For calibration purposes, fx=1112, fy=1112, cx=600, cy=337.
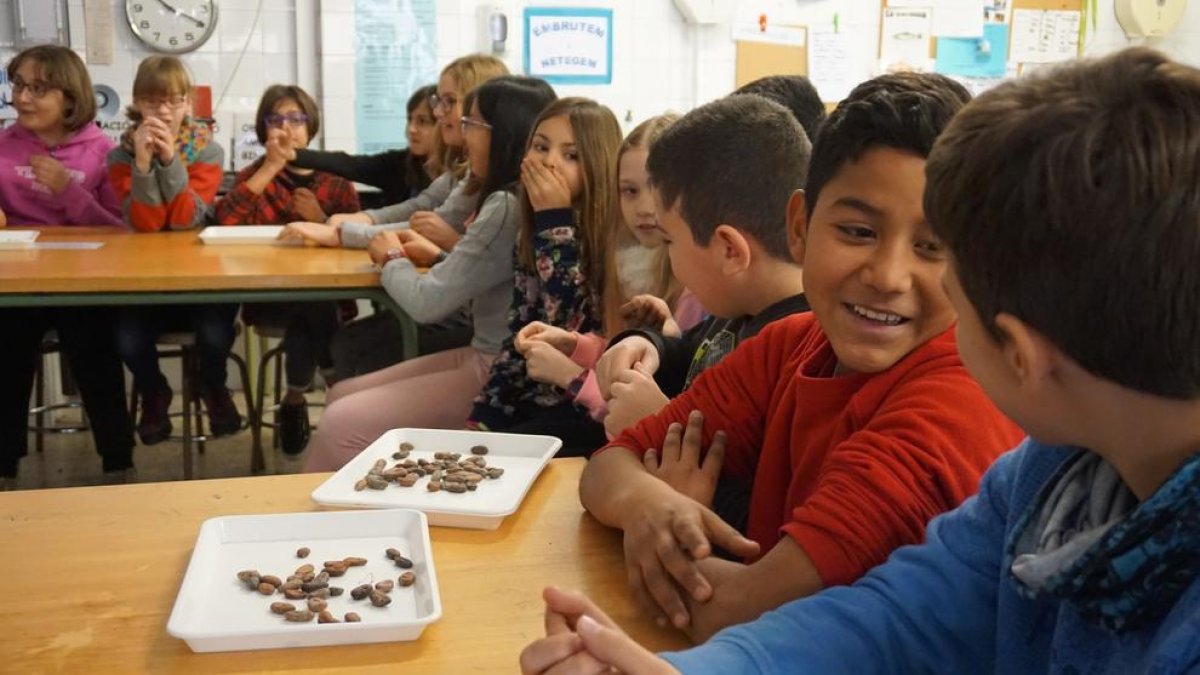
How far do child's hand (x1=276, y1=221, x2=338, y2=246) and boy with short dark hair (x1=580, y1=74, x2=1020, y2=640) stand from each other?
93.4 inches

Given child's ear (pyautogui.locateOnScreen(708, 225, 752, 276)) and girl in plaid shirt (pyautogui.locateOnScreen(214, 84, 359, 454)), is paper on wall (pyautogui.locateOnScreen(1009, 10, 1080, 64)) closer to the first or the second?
girl in plaid shirt (pyautogui.locateOnScreen(214, 84, 359, 454))

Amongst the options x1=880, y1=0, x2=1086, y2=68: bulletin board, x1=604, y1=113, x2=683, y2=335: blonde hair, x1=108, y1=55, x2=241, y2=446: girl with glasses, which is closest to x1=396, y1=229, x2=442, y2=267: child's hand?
x1=604, y1=113, x2=683, y2=335: blonde hair

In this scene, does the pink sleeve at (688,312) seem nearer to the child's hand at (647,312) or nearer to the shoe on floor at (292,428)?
the child's hand at (647,312)

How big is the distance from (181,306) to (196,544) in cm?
267

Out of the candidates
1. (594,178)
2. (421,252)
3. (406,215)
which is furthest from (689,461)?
(406,215)

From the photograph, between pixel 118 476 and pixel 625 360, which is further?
pixel 118 476

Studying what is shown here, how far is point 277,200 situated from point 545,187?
6.35ft

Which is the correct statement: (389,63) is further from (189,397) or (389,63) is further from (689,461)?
(689,461)

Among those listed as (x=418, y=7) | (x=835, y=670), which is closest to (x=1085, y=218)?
(x=835, y=670)

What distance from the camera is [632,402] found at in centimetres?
161

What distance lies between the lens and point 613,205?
259cm

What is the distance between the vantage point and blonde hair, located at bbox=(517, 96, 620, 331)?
2545 millimetres

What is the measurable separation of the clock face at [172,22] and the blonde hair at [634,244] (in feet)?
9.18

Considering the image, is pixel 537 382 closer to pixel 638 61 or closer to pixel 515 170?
pixel 515 170
